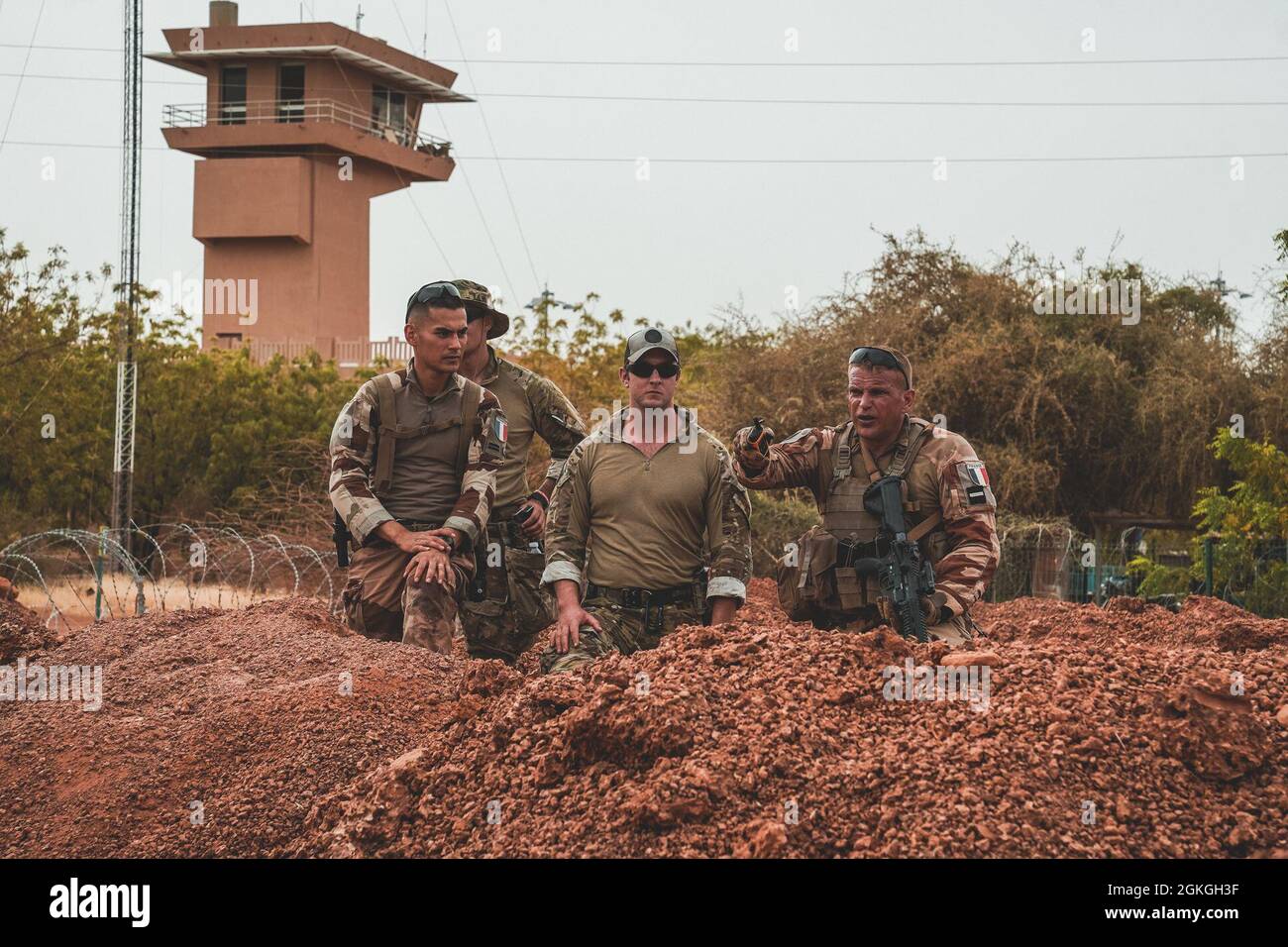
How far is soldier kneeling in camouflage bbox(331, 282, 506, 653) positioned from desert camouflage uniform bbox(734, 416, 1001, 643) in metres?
1.25

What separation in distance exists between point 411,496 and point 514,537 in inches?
33.1

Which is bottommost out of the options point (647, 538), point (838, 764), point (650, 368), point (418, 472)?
point (838, 764)

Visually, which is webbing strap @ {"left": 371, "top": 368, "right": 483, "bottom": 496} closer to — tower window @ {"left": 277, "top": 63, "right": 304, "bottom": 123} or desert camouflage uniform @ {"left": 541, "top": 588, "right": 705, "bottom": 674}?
desert camouflage uniform @ {"left": 541, "top": 588, "right": 705, "bottom": 674}

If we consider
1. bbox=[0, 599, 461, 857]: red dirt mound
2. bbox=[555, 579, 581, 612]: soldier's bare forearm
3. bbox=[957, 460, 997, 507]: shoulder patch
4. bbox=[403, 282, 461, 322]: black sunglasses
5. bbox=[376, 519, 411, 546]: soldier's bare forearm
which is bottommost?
bbox=[0, 599, 461, 857]: red dirt mound

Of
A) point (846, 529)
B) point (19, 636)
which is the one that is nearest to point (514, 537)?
point (846, 529)

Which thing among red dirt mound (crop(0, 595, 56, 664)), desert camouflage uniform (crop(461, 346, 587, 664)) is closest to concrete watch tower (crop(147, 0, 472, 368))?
red dirt mound (crop(0, 595, 56, 664))

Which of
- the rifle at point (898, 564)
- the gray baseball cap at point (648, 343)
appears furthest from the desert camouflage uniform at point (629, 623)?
the gray baseball cap at point (648, 343)

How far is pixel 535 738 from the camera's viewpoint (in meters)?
4.21

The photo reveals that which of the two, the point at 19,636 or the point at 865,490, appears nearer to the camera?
the point at 865,490

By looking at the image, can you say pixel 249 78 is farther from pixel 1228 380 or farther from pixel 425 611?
pixel 425 611

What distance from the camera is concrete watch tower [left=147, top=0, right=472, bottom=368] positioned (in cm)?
3869

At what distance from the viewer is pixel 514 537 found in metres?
7.26

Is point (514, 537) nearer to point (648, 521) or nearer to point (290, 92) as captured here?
point (648, 521)
